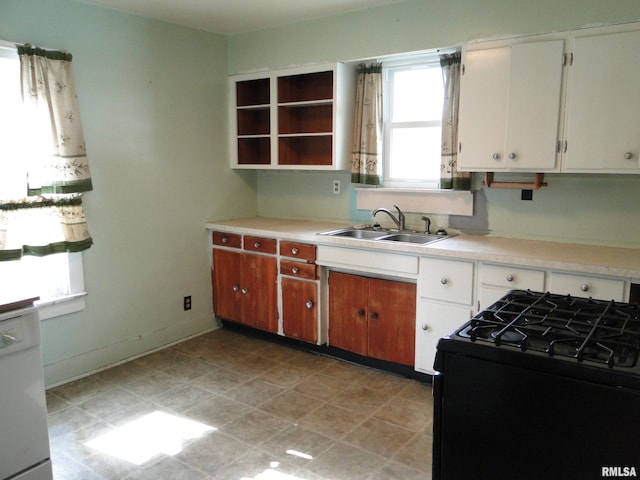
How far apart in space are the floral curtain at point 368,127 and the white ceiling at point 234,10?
0.50 meters

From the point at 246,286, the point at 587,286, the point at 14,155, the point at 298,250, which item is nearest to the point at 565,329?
the point at 587,286

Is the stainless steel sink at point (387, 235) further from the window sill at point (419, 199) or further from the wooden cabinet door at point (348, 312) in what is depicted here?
the wooden cabinet door at point (348, 312)

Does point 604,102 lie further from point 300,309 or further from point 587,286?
point 300,309

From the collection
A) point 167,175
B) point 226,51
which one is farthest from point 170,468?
point 226,51

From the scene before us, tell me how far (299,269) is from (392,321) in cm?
79

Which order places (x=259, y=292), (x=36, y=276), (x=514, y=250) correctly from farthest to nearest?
(x=259, y=292) < (x=36, y=276) < (x=514, y=250)

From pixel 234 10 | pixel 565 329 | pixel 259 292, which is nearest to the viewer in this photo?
pixel 565 329

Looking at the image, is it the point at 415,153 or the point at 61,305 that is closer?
the point at 61,305

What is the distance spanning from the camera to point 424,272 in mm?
3004

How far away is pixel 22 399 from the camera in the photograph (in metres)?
1.93

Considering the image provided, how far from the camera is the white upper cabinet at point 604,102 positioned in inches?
99.3

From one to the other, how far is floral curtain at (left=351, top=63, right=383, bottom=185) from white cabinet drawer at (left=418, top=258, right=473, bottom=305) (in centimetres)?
98

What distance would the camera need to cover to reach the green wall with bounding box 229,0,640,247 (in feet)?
9.29

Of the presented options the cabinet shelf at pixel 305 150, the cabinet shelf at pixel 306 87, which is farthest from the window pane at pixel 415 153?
the cabinet shelf at pixel 306 87
